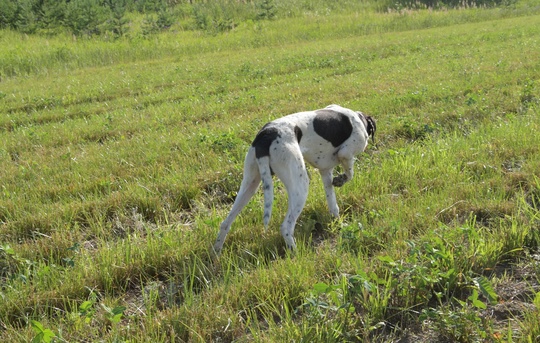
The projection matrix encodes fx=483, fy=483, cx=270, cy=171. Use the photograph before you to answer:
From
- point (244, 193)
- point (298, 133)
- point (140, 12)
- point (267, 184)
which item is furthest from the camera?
point (140, 12)

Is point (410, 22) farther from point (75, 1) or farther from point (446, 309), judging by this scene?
point (446, 309)

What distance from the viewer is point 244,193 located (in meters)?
3.98

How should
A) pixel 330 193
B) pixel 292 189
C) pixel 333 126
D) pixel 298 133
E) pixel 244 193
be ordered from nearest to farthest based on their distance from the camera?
pixel 292 189 < pixel 244 193 < pixel 298 133 < pixel 333 126 < pixel 330 193

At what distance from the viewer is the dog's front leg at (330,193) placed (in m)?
4.44

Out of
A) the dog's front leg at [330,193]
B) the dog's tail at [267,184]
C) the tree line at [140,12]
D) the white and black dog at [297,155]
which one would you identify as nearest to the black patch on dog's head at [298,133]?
the white and black dog at [297,155]

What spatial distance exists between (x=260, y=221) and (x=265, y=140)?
3.00ft

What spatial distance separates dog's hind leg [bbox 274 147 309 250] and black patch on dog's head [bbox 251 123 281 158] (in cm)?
16

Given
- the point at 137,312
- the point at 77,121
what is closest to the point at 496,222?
the point at 137,312

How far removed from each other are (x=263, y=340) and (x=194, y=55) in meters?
16.7

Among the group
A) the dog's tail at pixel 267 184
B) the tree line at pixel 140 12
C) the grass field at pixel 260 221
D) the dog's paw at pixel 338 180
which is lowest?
the grass field at pixel 260 221

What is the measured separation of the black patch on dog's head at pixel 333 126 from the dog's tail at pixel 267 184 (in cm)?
71

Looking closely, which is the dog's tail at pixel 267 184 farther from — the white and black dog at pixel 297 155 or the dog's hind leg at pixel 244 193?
the dog's hind leg at pixel 244 193

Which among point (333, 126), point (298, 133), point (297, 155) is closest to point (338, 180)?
point (333, 126)

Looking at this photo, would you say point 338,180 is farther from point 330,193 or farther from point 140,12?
point 140,12
